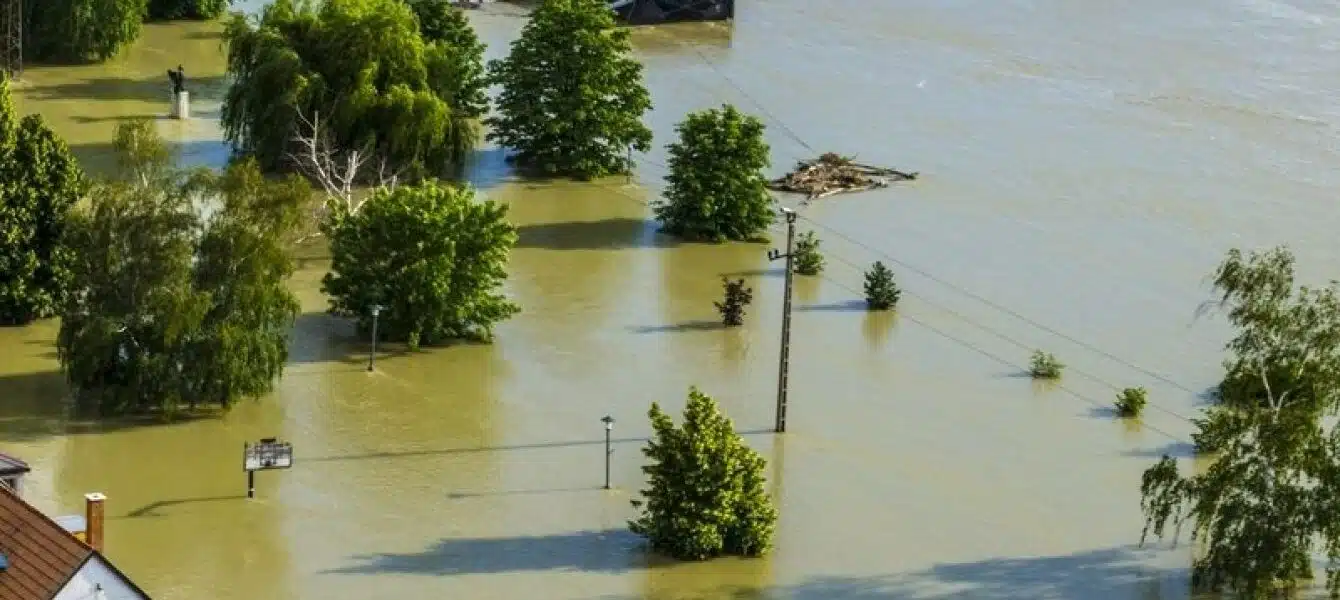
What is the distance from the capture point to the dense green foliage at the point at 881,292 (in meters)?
41.4

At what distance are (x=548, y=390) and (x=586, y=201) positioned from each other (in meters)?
11.1

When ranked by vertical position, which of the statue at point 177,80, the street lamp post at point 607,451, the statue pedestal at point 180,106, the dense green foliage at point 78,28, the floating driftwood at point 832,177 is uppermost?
the dense green foliage at point 78,28

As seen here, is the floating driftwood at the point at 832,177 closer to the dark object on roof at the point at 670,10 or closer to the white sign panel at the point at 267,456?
the dark object on roof at the point at 670,10

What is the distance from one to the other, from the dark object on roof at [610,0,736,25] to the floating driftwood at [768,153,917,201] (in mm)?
13549

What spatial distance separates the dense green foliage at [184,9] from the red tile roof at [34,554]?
37544 millimetres

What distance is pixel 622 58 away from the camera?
160ft

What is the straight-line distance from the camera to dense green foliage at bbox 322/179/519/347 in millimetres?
37656

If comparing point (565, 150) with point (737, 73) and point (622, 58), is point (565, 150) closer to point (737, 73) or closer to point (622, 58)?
point (622, 58)

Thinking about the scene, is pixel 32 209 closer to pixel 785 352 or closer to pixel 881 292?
pixel 785 352

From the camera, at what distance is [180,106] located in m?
51.3

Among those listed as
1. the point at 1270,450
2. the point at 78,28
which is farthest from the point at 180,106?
the point at 1270,450

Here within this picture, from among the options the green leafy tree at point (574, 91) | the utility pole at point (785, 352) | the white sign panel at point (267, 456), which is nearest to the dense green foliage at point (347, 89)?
the green leafy tree at point (574, 91)

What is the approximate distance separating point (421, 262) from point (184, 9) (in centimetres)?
2590

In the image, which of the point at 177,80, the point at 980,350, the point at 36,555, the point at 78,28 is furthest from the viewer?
the point at 78,28
